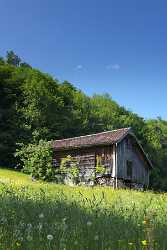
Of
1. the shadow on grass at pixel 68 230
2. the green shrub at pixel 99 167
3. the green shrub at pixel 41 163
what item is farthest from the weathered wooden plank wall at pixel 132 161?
the shadow on grass at pixel 68 230

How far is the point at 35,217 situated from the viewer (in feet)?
24.7

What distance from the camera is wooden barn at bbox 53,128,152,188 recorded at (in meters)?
45.7

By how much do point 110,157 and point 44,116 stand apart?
22570 mm

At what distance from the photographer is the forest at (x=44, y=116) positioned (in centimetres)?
6362

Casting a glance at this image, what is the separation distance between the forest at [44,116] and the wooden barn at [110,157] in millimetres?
7276

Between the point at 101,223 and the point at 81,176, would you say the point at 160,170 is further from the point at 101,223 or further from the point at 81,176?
the point at 101,223

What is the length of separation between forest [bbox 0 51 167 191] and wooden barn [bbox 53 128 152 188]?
23.9 ft

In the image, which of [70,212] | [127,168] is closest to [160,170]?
[127,168]

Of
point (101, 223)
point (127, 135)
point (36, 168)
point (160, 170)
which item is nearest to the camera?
point (101, 223)

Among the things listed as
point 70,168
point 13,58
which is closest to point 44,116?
point 70,168

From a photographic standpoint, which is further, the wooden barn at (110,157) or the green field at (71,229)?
the wooden barn at (110,157)

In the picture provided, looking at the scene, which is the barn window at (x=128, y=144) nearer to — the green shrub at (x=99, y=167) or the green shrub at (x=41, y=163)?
the green shrub at (x=99, y=167)

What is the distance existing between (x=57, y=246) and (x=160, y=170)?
78.6 meters

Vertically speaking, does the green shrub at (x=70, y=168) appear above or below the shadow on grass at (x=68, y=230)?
above
